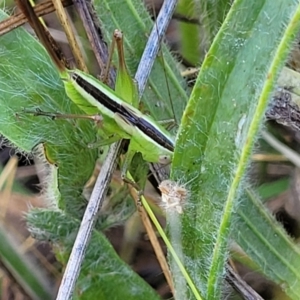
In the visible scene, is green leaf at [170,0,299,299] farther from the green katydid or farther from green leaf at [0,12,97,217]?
green leaf at [0,12,97,217]

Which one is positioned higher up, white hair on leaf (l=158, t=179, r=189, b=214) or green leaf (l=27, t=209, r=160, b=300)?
white hair on leaf (l=158, t=179, r=189, b=214)

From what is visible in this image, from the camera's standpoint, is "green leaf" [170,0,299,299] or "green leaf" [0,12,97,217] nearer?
"green leaf" [170,0,299,299]

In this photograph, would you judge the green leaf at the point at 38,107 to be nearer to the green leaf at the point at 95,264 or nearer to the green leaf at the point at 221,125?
the green leaf at the point at 95,264

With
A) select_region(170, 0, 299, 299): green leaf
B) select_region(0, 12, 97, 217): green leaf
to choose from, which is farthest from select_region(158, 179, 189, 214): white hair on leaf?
select_region(0, 12, 97, 217): green leaf

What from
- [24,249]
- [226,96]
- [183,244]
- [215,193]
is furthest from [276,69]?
[24,249]

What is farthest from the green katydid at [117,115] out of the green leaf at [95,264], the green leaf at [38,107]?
the green leaf at [95,264]

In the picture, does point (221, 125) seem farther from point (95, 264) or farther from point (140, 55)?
point (95, 264)
